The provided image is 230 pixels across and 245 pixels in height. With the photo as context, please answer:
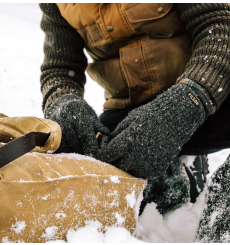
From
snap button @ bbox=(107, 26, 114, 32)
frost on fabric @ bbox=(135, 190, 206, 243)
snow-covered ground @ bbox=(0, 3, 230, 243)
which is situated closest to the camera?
snow-covered ground @ bbox=(0, 3, 230, 243)

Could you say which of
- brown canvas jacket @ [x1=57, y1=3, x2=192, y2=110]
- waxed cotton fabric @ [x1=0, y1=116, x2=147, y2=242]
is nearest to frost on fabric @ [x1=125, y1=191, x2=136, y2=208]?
waxed cotton fabric @ [x1=0, y1=116, x2=147, y2=242]

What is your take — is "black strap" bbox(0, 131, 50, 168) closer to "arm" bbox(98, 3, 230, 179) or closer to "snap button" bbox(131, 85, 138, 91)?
"arm" bbox(98, 3, 230, 179)

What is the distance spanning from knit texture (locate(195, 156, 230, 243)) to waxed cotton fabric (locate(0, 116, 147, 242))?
24 centimetres

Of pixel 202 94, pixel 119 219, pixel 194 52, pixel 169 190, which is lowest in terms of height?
pixel 169 190

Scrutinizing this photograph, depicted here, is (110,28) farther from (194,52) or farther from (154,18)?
(194,52)

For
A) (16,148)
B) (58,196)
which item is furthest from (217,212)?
(16,148)

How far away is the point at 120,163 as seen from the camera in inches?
25.5

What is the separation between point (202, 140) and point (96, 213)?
585 millimetres

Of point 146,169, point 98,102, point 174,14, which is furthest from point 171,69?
point 98,102

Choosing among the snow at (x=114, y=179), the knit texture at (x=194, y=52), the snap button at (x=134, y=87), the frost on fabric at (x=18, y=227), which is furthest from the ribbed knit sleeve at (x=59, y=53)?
the frost on fabric at (x=18, y=227)

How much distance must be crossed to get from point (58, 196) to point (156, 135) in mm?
331

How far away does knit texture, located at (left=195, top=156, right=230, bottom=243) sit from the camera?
603 millimetres

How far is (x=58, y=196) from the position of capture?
1.49 feet

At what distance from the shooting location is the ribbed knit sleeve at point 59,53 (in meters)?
1.04
